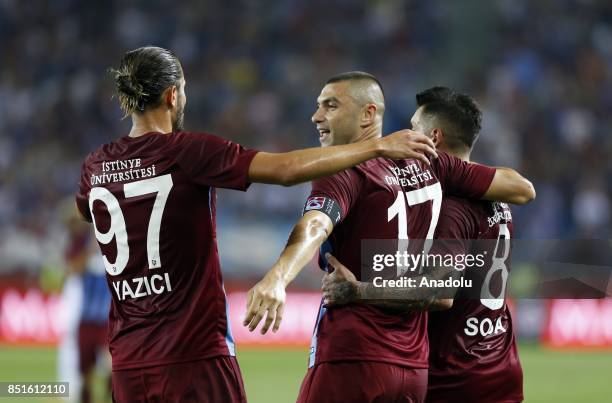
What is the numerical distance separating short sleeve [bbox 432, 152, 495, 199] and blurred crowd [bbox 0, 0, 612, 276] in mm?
11319

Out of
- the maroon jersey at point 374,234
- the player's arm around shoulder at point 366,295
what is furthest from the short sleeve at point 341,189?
the player's arm around shoulder at point 366,295

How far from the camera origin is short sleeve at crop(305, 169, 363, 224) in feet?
14.4

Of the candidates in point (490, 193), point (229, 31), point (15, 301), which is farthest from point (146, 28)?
point (490, 193)

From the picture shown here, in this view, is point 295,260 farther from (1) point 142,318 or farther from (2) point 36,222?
(2) point 36,222

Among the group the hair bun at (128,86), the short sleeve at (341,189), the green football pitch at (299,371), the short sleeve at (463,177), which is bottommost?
the green football pitch at (299,371)

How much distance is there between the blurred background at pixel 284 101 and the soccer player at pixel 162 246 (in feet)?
31.7

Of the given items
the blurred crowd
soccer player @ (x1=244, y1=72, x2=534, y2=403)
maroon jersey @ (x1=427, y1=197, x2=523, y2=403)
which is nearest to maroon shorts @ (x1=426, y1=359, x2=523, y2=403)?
maroon jersey @ (x1=427, y1=197, x2=523, y2=403)

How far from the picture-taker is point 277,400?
10547 millimetres

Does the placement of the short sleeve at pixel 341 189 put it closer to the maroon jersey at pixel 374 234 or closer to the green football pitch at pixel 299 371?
the maroon jersey at pixel 374 234

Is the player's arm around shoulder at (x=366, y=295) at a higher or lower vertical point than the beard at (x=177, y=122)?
lower

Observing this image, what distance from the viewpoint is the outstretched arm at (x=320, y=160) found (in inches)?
157

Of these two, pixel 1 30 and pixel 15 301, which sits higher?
pixel 1 30

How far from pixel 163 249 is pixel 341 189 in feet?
2.71

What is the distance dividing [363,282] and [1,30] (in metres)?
17.0
